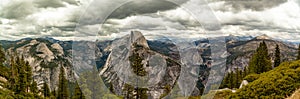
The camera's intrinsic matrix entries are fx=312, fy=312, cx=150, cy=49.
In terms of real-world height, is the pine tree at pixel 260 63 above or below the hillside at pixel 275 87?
below

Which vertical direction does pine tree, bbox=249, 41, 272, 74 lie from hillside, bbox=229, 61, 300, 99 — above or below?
below

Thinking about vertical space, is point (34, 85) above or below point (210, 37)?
below

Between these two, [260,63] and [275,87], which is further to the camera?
[260,63]

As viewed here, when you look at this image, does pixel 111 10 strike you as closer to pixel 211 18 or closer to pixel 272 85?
pixel 211 18

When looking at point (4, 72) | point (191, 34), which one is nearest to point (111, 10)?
point (191, 34)

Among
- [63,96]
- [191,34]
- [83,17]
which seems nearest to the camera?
[83,17]

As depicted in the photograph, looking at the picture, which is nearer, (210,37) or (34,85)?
(210,37)

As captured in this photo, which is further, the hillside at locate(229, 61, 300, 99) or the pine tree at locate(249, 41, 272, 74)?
the pine tree at locate(249, 41, 272, 74)

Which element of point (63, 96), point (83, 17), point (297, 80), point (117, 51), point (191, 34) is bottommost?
point (63, 96)

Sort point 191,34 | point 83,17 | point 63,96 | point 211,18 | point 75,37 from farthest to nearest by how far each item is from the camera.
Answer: point 63,96
point 191,34
point 75,37
point 83,17
point 211,18

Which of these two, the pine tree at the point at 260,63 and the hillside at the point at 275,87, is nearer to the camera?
the hillside at the point at 275,87

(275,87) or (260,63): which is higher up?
(275,87)
